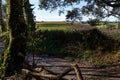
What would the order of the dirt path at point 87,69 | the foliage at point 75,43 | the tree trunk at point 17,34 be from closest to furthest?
the tree trunk at point 17,34
the dirt path at point 87,69
the foliage at point 75,43

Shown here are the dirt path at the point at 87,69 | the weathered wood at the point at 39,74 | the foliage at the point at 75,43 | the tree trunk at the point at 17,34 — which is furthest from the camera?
the foliage at the point at 75,43

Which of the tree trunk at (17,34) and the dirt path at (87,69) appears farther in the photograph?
the dirt path at (87,69)

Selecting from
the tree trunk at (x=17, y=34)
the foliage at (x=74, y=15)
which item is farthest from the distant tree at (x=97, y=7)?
the tree trunk at (x=17, y=34)

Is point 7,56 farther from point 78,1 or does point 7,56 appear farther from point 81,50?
point 81,50

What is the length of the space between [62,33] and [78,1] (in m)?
6.00

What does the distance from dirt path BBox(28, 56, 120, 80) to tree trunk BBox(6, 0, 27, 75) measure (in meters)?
5.10

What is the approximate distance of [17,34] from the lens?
10508mm

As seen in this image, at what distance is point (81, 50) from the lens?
24328 mm

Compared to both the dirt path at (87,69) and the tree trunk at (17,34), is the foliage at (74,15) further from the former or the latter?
the tree trunk at (17,34)

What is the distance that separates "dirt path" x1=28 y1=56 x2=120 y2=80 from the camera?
17077mm

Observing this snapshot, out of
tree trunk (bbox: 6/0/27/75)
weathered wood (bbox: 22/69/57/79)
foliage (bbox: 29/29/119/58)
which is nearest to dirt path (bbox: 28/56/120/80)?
foliage (bbox: 29/29/119/58)

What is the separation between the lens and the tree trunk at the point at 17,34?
412 inches

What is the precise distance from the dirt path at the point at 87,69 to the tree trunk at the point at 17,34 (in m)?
5.10

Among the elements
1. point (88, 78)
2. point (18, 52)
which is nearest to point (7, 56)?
point (18, 52)
